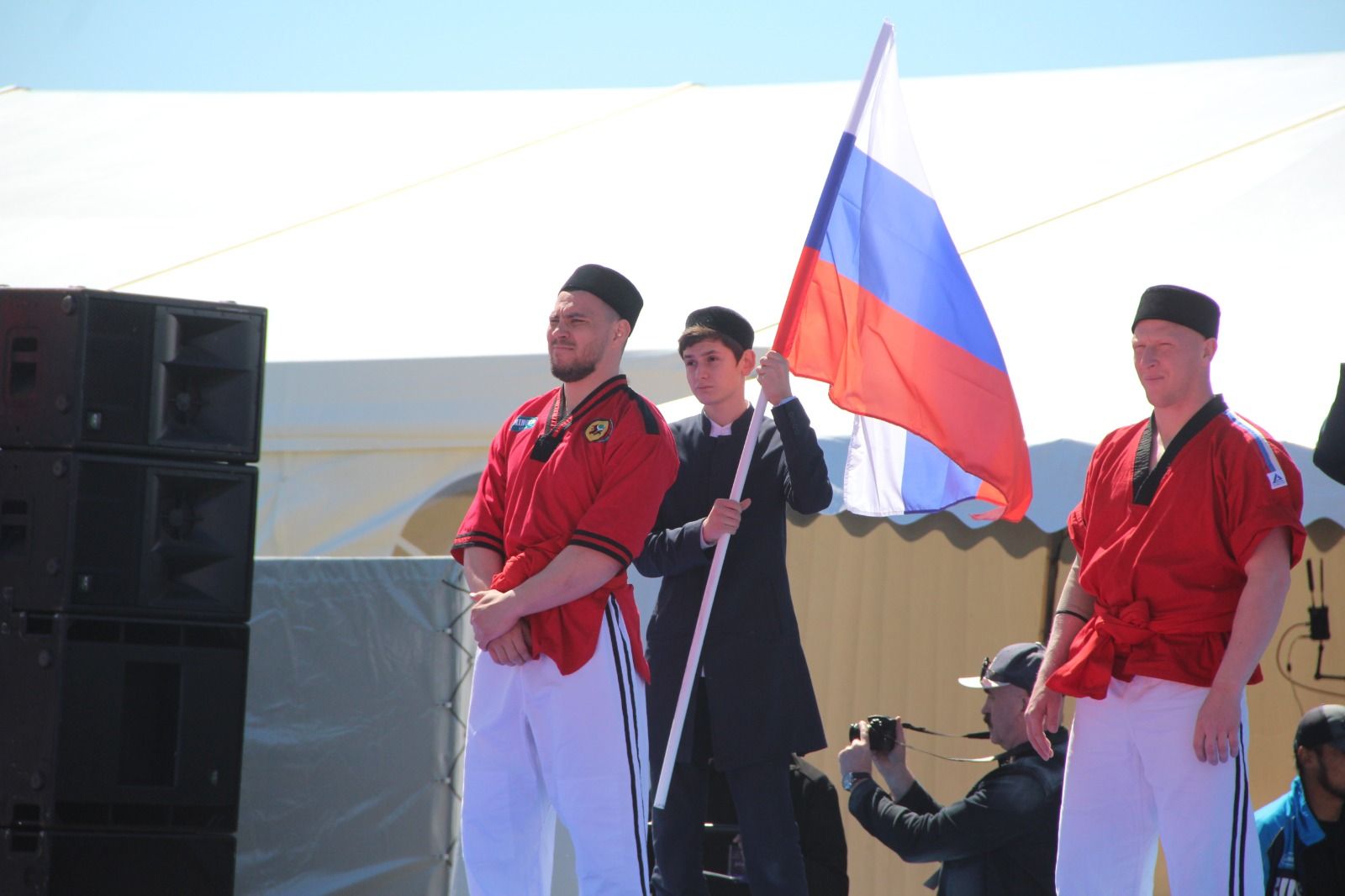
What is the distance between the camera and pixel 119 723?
12.2ft

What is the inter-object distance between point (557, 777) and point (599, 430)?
2.40ft

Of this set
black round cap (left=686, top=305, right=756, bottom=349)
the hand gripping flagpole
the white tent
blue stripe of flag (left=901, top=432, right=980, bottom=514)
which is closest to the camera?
the hand gripping flagpole

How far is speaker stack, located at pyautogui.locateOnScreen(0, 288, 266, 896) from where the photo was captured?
3646mm

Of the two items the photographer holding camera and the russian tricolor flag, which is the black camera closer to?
the photographer holding camera

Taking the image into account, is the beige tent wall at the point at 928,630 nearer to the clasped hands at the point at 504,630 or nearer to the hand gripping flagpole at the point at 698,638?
the hand gripping flagpole at the point at 698,638

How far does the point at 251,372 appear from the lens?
13.3ft

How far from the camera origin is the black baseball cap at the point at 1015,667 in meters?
3.86

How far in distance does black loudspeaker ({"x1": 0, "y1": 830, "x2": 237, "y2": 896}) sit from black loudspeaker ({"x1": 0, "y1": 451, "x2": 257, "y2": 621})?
1.78ft

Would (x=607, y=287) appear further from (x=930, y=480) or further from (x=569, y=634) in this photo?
(x=930, y=480)

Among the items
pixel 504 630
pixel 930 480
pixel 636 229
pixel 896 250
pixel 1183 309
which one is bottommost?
pixel 504 630

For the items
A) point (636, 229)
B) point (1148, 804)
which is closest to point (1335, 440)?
point (1148, 804)

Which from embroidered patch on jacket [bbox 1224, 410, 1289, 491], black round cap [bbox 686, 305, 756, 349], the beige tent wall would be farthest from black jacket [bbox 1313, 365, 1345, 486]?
the beige tent wall

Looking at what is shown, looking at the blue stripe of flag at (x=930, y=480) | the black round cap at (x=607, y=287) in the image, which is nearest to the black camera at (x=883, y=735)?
the blue stripe of flag at (x=930, y=480)

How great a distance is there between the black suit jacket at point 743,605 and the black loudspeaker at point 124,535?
1.09 meters
